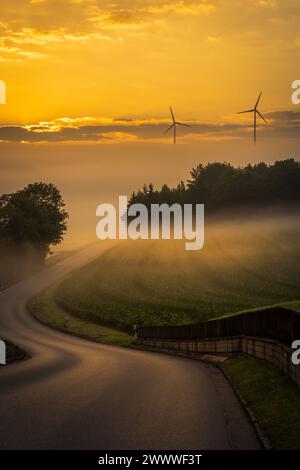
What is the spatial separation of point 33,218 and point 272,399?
132354 millimetres

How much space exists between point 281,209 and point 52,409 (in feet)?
425

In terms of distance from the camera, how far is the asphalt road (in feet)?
41.6

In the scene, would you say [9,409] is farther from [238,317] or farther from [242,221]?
[242,221]

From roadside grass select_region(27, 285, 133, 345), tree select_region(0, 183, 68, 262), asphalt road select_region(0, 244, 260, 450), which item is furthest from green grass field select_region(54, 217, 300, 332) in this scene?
asphalt road select_region(0, 244, 260, 450)

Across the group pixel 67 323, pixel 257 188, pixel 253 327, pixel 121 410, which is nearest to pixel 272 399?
pixel 121 410

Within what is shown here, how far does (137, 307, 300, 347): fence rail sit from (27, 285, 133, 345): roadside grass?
17.8m

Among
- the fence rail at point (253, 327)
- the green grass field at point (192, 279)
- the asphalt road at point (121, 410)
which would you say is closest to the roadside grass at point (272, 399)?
the asphalt road at point (121, 410)

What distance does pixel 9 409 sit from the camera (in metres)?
15.7

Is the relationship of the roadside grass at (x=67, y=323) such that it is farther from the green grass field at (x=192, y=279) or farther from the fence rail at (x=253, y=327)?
the fence rail at (x=253, y=327)

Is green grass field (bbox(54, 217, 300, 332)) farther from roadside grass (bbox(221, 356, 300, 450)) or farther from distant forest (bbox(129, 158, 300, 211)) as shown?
roadside grass (bbox(221, 356, 300, 450))

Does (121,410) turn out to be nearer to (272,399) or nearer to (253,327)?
(272,399)

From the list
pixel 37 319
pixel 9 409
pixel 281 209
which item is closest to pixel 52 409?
pixel 9 409

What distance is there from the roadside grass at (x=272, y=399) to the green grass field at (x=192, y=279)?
43.7 metres

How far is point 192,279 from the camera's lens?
96500mm
